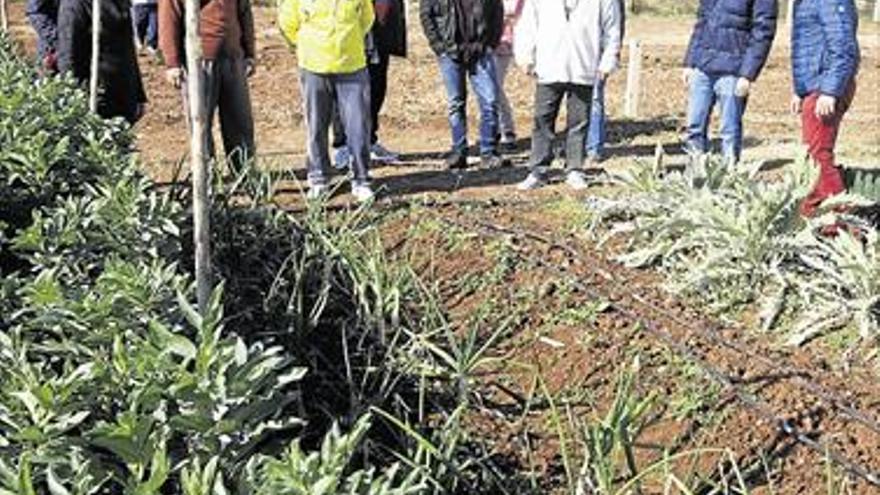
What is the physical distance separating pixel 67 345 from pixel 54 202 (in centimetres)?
145

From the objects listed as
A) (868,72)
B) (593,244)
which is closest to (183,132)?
(593,244)

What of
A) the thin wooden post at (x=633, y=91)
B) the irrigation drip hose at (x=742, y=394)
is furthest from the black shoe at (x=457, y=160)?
the thin wooden post at (x=633, y=91)

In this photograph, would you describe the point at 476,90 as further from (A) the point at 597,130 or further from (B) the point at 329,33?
(B) the point at 329,33

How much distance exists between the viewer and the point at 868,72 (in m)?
14.0

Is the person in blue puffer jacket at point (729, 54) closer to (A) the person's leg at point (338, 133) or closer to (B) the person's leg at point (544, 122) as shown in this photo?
(B) the person's leg at point (544, 122)

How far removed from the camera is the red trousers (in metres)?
5.32

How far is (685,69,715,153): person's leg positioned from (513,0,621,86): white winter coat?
1.44 feet

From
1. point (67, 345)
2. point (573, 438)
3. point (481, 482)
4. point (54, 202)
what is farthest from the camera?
point (54, 202)

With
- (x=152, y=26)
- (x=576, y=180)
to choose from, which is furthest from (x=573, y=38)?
(x=152, y=26)

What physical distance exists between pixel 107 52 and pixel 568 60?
237cm

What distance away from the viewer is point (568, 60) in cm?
615

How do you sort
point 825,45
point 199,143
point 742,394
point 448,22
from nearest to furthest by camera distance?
point 199,143 < point 742,394 < point 825,45 < point 448,22

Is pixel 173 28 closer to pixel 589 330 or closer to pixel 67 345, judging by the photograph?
pixel 589 330

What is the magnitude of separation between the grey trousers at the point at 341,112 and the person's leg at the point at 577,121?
1.08m
